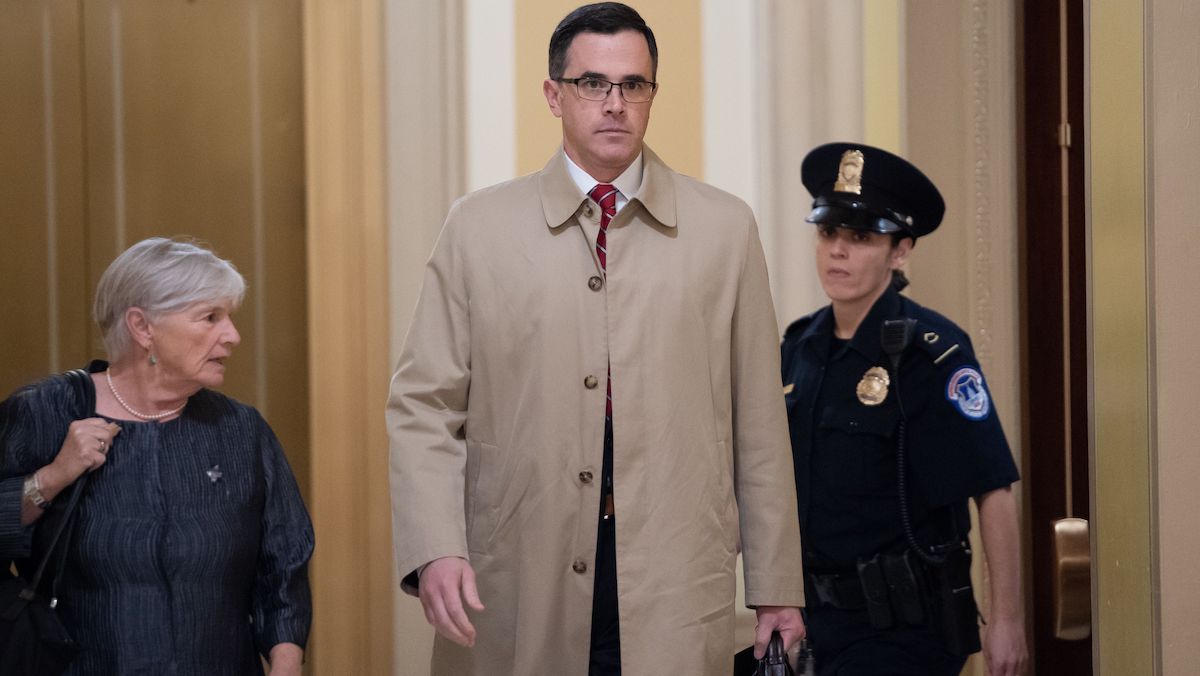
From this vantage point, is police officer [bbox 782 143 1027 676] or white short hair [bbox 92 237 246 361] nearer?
white short hair [bbox 92 237 246 361]

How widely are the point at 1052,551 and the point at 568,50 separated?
2.60 meters

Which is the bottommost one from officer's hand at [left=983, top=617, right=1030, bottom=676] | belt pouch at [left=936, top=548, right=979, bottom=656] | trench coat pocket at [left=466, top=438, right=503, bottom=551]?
officer's hand at [left=983, top=617, right=1030, bottom=676]

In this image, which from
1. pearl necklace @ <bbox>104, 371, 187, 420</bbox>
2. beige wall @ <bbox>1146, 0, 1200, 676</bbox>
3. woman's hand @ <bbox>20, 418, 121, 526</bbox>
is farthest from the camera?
beige wall @ <bbox>1146, 0, 1200, 676</bbox>

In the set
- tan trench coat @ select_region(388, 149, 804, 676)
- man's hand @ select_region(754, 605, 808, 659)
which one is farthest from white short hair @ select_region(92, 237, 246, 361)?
man's hand @ select_region(754, 605, 808, 659)

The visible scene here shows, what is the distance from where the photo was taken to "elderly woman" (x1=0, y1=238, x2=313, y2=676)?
2.61m

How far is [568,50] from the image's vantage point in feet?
8.55

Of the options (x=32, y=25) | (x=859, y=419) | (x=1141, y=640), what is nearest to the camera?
(x=1141, y=640)

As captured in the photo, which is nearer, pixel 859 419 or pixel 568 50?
pixel 568 50

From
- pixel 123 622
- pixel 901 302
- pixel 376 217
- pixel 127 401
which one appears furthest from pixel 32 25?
pixel 901 302

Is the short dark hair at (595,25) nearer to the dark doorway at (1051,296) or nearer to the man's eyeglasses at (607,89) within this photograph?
the man's eyeglasses at (607,89)

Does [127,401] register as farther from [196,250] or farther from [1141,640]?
[1141,640]

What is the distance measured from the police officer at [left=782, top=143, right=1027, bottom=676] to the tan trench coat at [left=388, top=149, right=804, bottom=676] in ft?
2.16

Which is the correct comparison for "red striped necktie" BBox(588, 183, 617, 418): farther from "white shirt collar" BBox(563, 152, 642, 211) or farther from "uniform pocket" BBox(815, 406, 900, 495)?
"uniform pocket" BBox(815, 406, 900, 495)

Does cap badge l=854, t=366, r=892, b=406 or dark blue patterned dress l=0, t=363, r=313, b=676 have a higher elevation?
cap badge l=854, t=366, r=892, b=406
